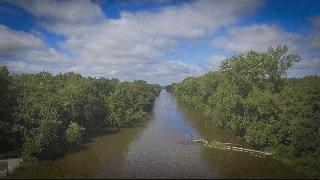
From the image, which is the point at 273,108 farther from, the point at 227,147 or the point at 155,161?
the point at 155,161

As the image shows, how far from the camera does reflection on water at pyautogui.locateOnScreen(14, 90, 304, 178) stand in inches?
1423

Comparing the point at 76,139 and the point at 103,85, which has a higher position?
the point at 103,85

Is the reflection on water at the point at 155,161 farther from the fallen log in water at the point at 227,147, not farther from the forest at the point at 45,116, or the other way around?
the forest at the point at 45,116

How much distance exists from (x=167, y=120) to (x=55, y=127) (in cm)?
3971

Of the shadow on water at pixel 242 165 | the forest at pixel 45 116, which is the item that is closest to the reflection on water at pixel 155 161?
the shadow on water at pixel 242 165

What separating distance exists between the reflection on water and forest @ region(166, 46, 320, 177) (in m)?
2.30

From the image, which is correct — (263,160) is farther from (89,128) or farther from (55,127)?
(89,128)

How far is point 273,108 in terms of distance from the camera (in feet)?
151

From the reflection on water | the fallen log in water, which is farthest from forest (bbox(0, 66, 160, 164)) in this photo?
the fallen log in water

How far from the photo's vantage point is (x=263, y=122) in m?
48.1

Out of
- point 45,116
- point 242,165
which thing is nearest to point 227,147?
point 242,165

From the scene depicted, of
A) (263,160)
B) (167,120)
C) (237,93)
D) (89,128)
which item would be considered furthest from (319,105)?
(167,120)

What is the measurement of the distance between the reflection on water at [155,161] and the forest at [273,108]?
90.4 inches

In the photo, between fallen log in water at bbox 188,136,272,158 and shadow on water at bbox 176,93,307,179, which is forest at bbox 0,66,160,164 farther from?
shadow on water at bbox 176,93,307,179
